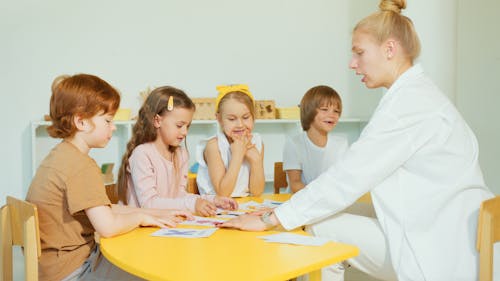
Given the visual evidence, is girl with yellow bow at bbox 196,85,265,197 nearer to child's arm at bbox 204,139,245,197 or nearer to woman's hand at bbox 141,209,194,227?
child's arm at bbox 204,139,245,197

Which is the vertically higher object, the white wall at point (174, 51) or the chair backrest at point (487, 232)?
the white wall at point (174, 51)

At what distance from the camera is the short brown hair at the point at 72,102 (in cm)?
218

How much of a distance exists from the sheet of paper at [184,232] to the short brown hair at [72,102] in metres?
0.53

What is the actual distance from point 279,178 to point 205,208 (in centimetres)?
137

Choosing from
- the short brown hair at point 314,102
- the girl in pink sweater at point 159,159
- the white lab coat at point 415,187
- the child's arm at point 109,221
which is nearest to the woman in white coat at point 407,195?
the white lab coat at point 415,187

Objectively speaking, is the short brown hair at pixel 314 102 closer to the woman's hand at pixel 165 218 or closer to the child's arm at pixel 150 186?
the child's arm at pixel 150 186

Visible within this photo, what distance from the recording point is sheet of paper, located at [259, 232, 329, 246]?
1832 millimetres

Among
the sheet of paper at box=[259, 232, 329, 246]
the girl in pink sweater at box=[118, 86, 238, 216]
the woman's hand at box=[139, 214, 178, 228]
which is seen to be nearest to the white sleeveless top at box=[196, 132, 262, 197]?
the girl in pink sweater at box=[118, 86, 238, 216]

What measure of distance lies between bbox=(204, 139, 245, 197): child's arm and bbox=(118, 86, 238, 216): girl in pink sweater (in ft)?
0.81

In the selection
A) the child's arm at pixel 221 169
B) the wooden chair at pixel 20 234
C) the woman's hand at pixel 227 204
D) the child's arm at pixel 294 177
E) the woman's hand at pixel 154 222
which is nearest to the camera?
the wooden chair at pixel 20 234

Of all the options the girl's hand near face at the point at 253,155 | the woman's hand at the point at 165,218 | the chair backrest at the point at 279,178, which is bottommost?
the chair backrest at the point at 279,178

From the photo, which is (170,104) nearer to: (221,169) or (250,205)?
(221,169)

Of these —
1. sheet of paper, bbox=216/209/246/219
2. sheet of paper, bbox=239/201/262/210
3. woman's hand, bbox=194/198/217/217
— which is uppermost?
woman's hand, bbox=194/198/217/217

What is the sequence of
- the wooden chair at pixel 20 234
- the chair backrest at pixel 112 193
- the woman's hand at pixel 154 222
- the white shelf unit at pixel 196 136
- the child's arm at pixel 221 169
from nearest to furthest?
the wooden chair at pixel 20 234 → the woman's hand at pixel 154 222 → the chair backrest at pixel 112 193 → the child's arm at pixel 221 169 → the white shelf unit at pixel 196 136
